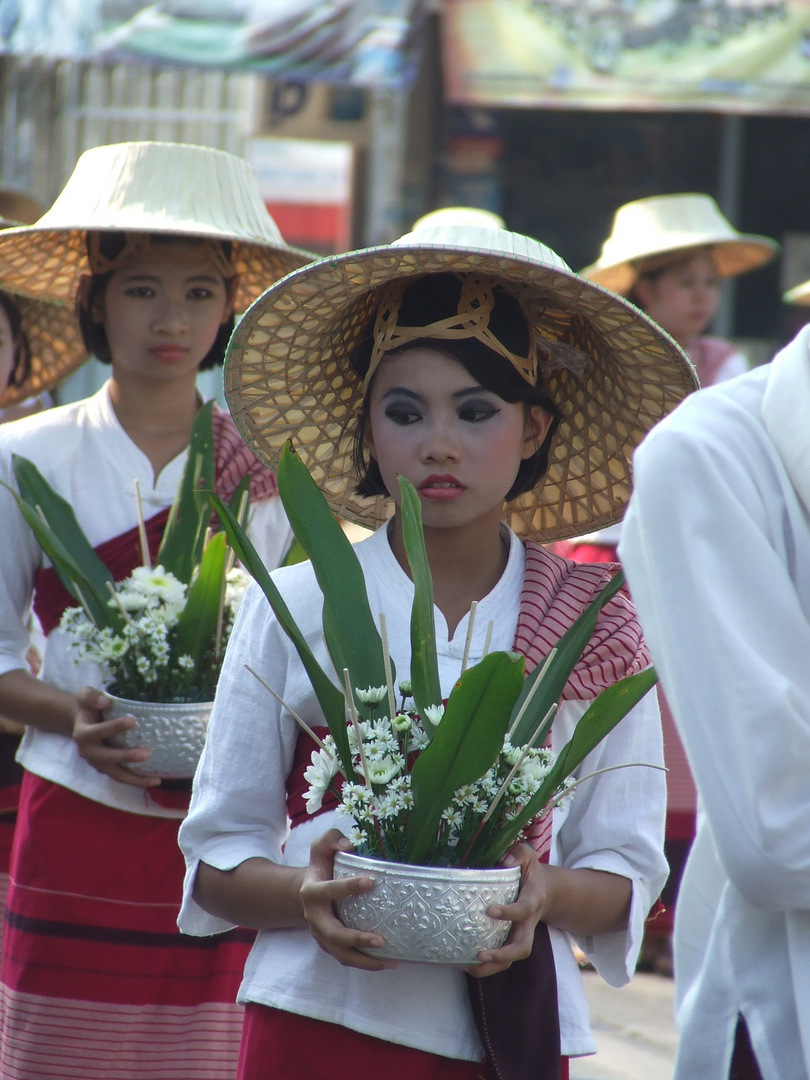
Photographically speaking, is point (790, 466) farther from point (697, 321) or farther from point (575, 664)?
point (697, 321)

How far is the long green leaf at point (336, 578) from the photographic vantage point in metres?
1.56

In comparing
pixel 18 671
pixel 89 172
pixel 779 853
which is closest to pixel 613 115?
pixel 89 172

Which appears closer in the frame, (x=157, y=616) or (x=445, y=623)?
(x=445, y=623)

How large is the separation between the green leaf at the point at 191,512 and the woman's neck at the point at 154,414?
25cm

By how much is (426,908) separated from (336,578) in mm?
405

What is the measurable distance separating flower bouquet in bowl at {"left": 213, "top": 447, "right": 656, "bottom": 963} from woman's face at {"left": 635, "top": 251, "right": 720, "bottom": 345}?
3.08 m

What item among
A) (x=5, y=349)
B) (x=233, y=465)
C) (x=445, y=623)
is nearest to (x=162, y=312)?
(x=233, y=465)

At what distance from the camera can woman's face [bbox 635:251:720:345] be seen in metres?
4.53

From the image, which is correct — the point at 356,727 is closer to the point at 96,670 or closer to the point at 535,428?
the point at 535,428

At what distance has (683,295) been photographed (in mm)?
4609

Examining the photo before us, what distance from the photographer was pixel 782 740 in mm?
1139

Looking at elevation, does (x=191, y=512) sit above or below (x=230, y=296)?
below

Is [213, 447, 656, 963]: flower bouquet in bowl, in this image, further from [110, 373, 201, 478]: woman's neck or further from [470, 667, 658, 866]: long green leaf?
[110, 373, 201, 478]: woman's neck

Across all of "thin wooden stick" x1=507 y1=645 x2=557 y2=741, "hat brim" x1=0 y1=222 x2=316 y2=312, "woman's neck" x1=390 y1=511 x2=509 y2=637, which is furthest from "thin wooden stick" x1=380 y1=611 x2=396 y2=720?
"hat brim" x1=0 y1=222 x2=316 y2=312
